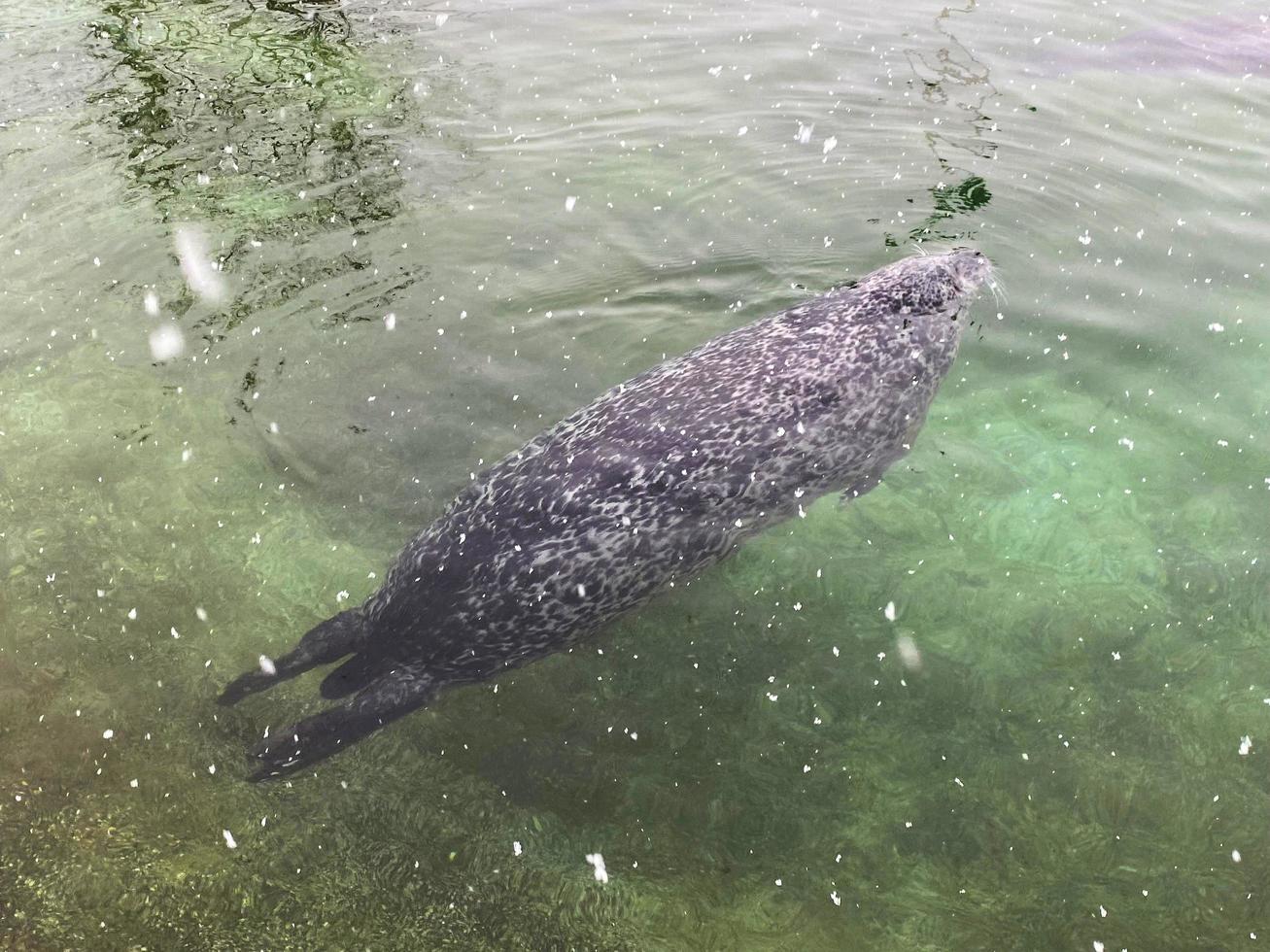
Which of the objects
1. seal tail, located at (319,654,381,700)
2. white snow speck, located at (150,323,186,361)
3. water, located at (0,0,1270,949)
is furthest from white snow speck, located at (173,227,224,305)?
seal tail, located at (319,654,381,700)

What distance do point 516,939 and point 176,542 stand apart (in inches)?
109

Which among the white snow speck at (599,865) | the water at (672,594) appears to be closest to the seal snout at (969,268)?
the water at (672,594)

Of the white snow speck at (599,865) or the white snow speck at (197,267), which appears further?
the white snow speck at (197,267)

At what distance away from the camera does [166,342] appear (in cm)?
573

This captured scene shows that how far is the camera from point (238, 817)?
3.50 metres

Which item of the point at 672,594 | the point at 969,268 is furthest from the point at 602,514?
the point at 969,268

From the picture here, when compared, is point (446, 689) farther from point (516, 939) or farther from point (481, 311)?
point (481, 311)

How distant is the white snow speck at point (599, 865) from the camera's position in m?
3.35

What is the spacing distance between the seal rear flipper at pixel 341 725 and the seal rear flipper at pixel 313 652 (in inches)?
10.2

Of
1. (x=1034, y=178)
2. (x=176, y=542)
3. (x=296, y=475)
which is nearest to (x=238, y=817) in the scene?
(x=176, y=542)

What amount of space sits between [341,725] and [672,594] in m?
1.60

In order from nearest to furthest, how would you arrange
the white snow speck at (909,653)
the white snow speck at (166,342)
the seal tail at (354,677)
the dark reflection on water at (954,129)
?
the seal tail at (354,677) < the white snow speck at (909,653) < the white snow speck at (166,342) < the dark reflection on water at (954,129)

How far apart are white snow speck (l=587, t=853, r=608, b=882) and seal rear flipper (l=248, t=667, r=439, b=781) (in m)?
0.94

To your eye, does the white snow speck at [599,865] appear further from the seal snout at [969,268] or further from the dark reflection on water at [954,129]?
the dark reflection on water at [954,129]
